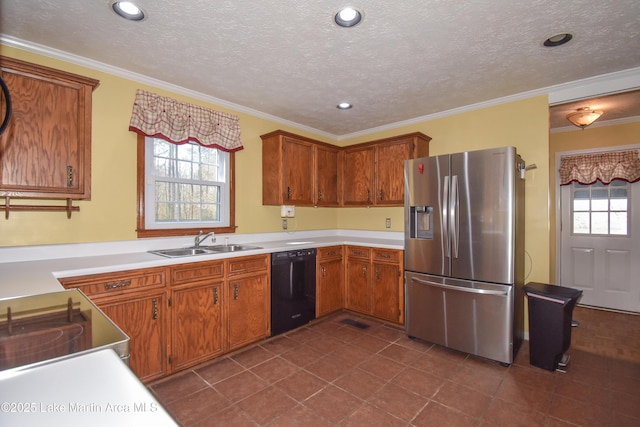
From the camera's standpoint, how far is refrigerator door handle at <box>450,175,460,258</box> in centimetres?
274

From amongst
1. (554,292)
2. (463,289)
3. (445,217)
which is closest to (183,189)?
(445,217)

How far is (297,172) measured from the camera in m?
3.70

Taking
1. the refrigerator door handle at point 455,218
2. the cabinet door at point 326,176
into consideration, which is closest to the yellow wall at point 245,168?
the cabinet door at point 326,176

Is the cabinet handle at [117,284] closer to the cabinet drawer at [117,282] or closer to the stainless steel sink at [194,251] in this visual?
the cabinet drawer at [117,282]

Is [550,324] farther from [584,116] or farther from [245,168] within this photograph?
[245,168]

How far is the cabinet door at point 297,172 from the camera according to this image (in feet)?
11.7

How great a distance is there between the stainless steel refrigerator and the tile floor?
0.73ft

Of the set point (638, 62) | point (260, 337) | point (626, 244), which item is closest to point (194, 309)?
point (260, 337)

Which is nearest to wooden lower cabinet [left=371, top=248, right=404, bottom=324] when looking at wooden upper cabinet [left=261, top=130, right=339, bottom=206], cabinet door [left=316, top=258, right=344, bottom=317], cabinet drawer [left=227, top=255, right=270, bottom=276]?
cabinet door [left=316, top=258, right=344, bottom=317]

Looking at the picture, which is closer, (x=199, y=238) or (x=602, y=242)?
(x=199, y=238)

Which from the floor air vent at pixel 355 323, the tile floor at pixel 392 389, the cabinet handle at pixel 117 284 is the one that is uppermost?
the cabinet handle at pixel 117 284

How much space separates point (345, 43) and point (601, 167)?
12.5 ft

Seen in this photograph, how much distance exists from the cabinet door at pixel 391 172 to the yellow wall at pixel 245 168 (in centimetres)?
37

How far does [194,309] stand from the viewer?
2484 millimetres
